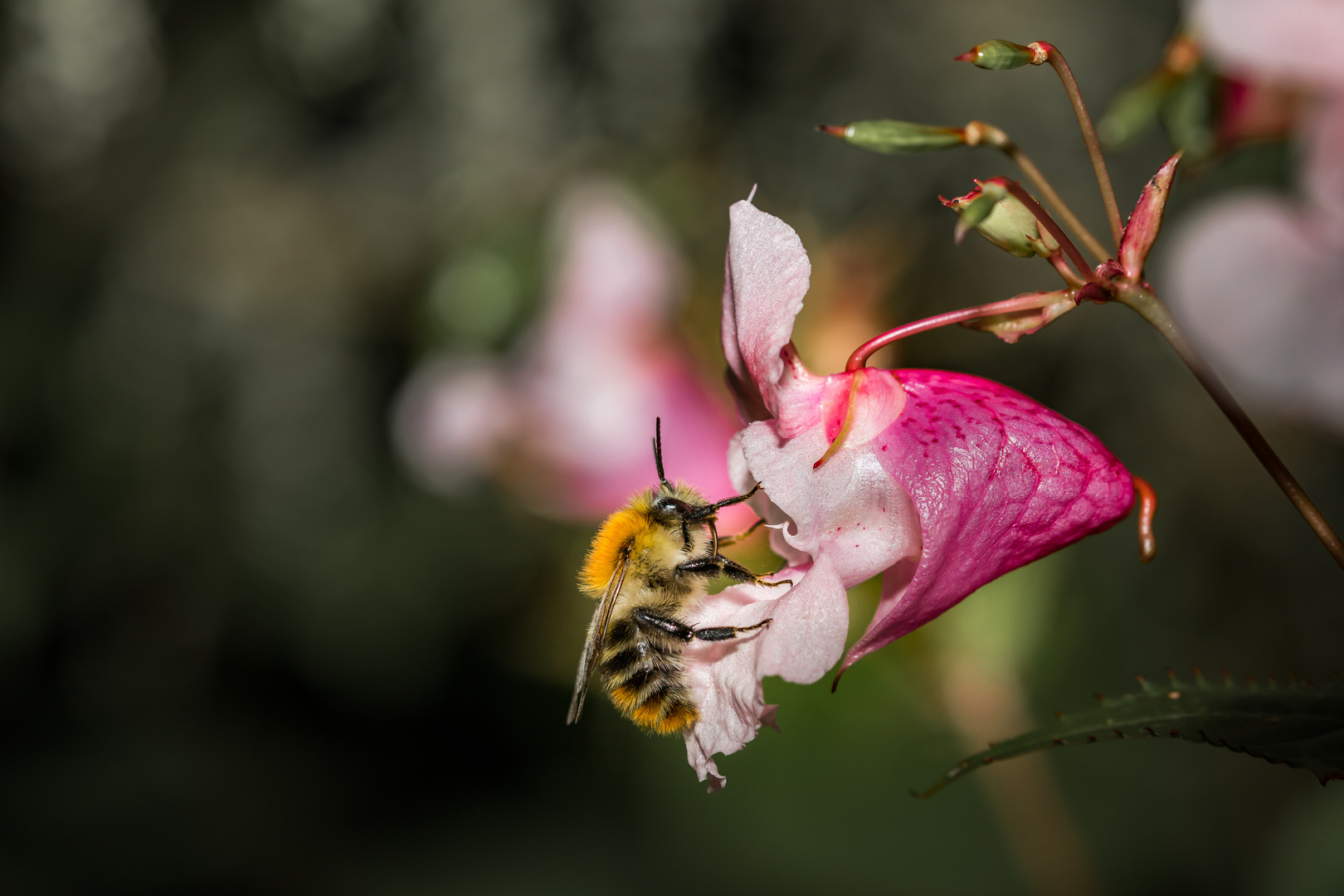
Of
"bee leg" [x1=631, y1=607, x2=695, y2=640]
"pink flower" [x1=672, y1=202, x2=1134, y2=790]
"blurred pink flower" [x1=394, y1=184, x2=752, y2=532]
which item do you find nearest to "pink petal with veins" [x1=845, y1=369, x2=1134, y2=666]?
"pink flower" [x1=672, y1=202, x2=1134, y2=790]

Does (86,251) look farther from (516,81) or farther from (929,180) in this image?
(929,180)

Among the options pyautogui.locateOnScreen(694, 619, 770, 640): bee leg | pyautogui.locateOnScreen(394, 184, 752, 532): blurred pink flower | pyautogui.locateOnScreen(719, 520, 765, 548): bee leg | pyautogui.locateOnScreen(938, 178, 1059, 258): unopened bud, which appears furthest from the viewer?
pyautogui.locateOnScreen(394, 184, 752, 532): blurred pink flower

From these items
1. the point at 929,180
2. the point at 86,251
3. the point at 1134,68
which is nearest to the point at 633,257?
the point at 929,180

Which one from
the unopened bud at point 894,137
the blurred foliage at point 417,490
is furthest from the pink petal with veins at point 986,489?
the blurred foliage at point 417,490

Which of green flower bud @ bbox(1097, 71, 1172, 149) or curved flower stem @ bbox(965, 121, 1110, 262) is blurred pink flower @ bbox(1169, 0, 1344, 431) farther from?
curved flower stem @ bbox(965, 121, 1110, 262)

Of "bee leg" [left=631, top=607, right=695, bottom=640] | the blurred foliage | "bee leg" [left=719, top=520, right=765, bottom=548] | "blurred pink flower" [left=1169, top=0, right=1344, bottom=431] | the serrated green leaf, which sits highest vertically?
"blurred pink flower" [left=1169, top=0, right=1344, bottom=431]

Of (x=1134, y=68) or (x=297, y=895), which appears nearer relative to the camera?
(x=1134, y=68)
